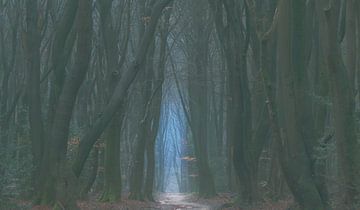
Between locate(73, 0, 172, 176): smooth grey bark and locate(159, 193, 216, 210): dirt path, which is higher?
locate(73, 0, 172, 176): smooth grey bark

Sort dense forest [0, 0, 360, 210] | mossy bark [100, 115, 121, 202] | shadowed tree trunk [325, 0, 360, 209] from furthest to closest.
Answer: mossy bark [100, 115, 121, 202] < dense forest [0, 0, 360, 210] < shadowed tree trunk [325, 0, 360, 209]

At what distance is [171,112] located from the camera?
57438 millimetres

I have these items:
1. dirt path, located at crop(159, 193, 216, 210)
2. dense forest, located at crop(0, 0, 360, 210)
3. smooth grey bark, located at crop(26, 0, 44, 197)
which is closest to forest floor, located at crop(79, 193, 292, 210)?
dirt path, located at crop(159, 193, 216, 210)

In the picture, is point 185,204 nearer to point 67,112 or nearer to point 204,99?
point 204,99

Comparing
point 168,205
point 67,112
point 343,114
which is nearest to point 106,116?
point 67,112

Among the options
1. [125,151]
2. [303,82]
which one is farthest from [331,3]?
[125,151]

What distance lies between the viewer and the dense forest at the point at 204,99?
1200 centimetres

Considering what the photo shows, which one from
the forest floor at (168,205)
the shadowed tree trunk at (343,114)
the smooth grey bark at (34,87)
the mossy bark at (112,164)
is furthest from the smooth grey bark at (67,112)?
the mossy bark at (112,164)

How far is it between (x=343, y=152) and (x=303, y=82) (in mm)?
1730

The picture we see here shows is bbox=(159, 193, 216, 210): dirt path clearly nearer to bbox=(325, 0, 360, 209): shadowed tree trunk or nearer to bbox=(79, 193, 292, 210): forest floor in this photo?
bbox=(79, 193, 292, 210): forest floor

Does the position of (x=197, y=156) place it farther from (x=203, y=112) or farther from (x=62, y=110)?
(x=62, y=110)

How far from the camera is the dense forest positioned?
12000 millimetres

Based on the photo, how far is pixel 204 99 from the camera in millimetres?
32469

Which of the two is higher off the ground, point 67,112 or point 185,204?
point 67,112
